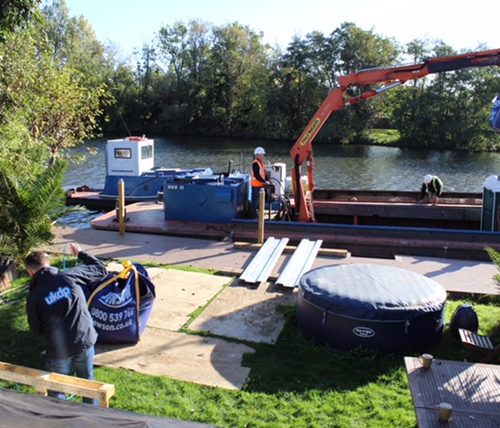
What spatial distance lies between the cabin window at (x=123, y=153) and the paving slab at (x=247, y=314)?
506 inches

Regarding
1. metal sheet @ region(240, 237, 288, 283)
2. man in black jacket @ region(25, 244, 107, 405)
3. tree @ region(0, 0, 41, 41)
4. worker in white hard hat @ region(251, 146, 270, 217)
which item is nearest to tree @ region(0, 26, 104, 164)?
tree @ region(0, 0, 41, 41)

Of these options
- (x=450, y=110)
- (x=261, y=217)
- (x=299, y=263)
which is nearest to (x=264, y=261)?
(x=299, y=263)

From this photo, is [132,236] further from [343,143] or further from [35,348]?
[343,143]

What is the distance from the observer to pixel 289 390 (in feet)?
17.5

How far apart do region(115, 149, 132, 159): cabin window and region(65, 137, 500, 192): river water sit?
488cm

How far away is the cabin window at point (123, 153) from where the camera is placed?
65.9ft

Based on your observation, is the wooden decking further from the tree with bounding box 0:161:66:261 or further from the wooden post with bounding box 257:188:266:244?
the wooden post with bounding box 257:188:266:244

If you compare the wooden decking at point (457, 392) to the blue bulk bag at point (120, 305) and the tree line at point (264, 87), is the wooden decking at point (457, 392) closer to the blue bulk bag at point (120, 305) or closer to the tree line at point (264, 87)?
the blue bulk bag at point (120, 305)

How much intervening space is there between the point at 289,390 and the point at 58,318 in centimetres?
240

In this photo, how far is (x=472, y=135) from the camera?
1847 inches

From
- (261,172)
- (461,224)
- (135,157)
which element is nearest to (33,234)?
(261,172)

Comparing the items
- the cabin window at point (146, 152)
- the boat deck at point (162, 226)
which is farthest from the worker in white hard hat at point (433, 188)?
the cabin window at point (146, 152)

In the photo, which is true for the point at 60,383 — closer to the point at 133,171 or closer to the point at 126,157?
the point at 133,171

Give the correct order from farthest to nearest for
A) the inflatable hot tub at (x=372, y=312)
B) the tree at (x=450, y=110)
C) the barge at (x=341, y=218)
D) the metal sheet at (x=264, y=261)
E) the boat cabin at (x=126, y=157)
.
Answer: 1. the tree at (x=450, y=110)
2. the boat cabin at (x=126, y=157)
3. the barge at (x=341, y=218)
4. the metal sheet at (x=264, y=261)
5. the inflatable hot tub at (x=372, y=312)
